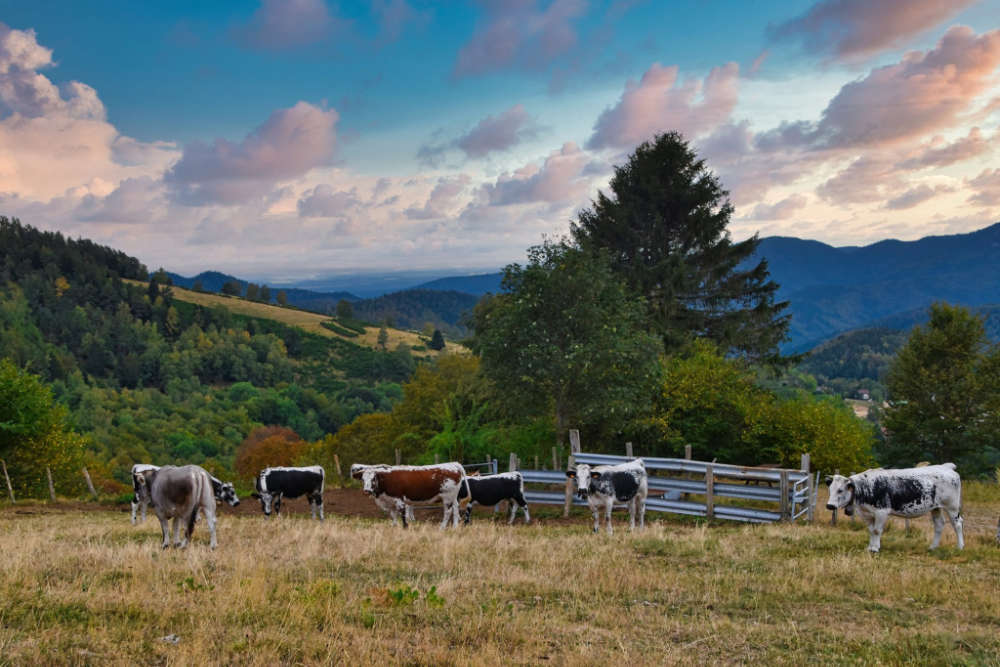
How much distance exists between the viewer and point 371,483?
17.8m

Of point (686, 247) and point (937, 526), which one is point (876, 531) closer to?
point (937, 526)

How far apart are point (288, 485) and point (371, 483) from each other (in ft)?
13.9

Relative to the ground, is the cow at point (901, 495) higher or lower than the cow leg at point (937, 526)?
higher

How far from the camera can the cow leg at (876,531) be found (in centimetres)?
1244

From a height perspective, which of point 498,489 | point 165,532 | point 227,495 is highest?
point 165,532

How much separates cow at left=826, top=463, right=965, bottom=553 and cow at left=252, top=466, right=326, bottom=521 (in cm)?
1541

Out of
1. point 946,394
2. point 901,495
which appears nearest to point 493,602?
point 901,495

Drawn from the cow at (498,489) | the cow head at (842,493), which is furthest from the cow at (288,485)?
the cow head at (842,493)

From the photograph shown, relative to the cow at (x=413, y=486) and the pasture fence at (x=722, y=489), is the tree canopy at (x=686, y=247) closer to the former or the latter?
the pasture fence at (x=722, y=489)

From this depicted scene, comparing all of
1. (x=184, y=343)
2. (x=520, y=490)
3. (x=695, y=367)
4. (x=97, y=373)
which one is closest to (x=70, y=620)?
(x=520, y=490)

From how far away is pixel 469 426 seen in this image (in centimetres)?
3164

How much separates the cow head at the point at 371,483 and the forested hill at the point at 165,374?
88457 mm

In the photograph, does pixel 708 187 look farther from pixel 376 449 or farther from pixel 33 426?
pixel 33 426

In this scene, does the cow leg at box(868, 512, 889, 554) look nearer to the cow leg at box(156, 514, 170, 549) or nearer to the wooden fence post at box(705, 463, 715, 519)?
the wooden fence post at box(705, 463, 715, 519)
